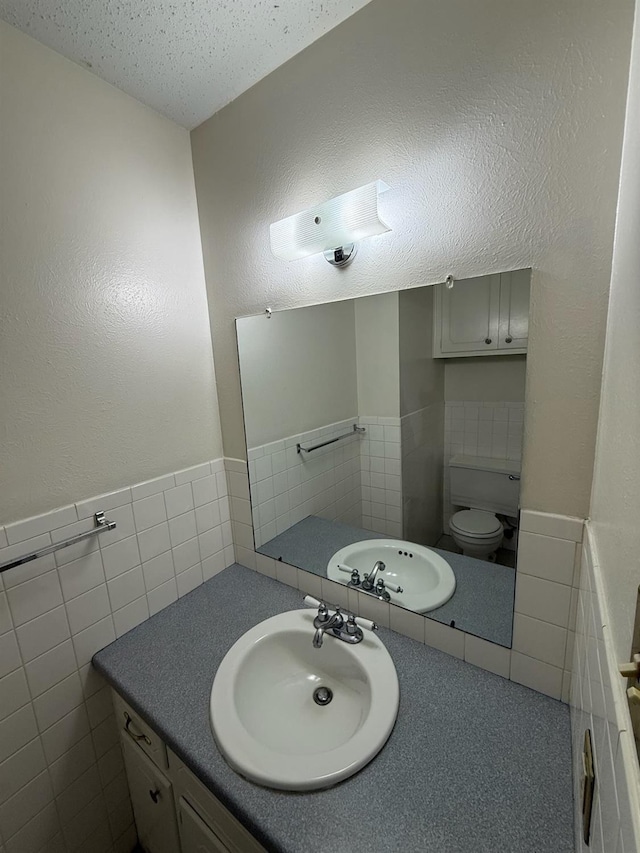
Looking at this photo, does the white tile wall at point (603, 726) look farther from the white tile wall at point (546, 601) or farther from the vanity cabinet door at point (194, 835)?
the vanity cabinet door at point (194, 835)

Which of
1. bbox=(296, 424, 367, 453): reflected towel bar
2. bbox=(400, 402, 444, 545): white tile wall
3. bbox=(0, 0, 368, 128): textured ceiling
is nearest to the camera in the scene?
bbox=(0, 0, 368, 128): textured ceiling

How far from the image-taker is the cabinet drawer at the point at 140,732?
911 millimetres

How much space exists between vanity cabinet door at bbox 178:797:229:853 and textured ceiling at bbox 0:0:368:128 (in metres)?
1.92

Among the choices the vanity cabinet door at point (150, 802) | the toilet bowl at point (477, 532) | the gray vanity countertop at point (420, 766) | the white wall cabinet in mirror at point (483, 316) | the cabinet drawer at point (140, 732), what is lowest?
the vanity cabinet door at point (150, 802)

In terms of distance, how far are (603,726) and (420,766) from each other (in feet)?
1.48

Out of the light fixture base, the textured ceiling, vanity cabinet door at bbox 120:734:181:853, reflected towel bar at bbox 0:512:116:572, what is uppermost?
the textured ceiling

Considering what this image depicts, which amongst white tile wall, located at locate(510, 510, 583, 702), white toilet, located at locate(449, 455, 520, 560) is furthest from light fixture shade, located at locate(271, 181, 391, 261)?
white tile wall, located at locate(510, 510, 583, 702)

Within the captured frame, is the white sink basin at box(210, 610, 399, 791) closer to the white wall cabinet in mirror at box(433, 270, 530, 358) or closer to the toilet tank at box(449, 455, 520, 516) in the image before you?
the toilet tank at box(449, 455, 520, 516)

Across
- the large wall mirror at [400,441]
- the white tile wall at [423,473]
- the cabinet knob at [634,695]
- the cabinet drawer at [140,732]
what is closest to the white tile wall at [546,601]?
the large wall mirror at [400,441]

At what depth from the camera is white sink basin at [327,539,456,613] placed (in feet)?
3.33

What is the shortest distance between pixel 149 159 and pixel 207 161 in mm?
190

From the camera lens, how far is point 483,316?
86cm

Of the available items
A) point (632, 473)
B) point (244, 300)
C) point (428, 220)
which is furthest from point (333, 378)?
point (632, 473)

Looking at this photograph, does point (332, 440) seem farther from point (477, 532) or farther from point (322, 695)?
point (322, 695)
